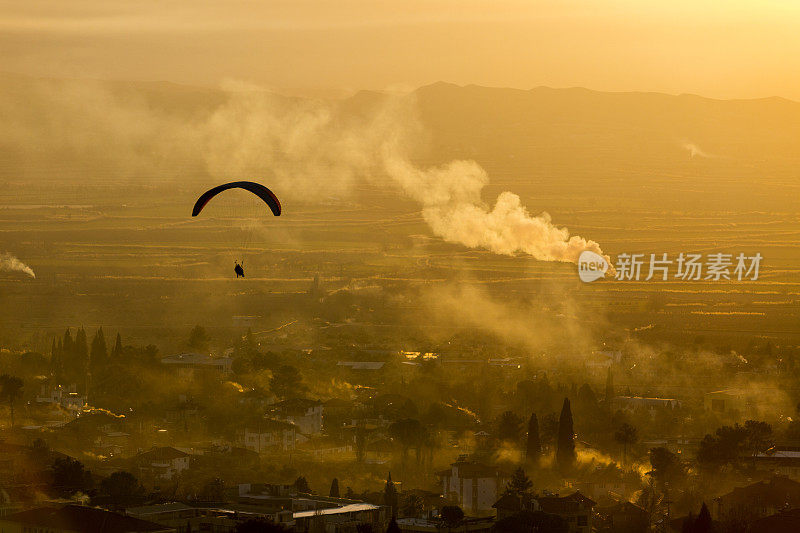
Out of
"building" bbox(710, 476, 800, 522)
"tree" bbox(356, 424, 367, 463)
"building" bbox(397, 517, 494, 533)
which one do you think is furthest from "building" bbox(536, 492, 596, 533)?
"tree" bbox(356, 424, 367, 463)

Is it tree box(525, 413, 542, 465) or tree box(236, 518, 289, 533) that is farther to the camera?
tree box(525, 413, 542, 465)

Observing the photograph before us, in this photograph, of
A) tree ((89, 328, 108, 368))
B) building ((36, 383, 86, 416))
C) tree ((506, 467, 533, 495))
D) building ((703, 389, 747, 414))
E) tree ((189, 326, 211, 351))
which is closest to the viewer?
tree ((506, 467, 533, 495))

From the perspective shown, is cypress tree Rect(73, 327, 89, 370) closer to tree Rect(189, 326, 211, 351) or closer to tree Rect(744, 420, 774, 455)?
tree Rect(189, 326, 211, 351)

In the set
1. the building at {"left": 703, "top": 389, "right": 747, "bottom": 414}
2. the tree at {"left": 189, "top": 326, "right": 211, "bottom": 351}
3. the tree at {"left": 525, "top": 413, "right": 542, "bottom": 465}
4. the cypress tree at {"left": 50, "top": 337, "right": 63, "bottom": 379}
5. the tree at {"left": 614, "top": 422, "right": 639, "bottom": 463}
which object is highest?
the tree at {"left": 189, "top": 326, "right": 211, "bottom": 351}

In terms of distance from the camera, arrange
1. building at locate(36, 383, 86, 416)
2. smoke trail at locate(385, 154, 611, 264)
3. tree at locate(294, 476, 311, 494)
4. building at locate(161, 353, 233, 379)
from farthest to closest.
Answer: smoke trail at locate(385, 154, 611, 264), building at locate(161, 353, 233, 379), building at locate(36, 383, 86, 416), tree at locate(294, 476, 311, 494)

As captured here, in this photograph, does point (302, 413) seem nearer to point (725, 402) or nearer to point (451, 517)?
point (725, 402)

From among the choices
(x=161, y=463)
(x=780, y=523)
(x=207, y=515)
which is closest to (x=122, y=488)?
(x=207, y=515)

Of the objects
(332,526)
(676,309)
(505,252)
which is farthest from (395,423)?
(505,252)
